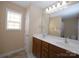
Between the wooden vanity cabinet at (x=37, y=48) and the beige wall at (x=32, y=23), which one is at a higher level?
the beige wall at (x=32, y=23)

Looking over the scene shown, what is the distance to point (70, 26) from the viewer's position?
252 centimetres

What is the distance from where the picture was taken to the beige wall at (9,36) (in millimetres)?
3771

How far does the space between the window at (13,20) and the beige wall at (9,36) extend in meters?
0.20

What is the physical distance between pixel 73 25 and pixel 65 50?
93 centimetres

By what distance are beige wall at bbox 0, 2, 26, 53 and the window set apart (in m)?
0.20

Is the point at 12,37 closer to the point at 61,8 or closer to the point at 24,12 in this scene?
the point at 24,12

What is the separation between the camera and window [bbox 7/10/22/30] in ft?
13.6

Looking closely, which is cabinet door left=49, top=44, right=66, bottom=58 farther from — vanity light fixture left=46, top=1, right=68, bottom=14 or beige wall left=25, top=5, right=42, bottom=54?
beige wall left=25, top=5, right=42, bottom=54

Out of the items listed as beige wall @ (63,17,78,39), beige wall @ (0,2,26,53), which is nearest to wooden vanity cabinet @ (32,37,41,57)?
beige wall @ (63,17,78,39)

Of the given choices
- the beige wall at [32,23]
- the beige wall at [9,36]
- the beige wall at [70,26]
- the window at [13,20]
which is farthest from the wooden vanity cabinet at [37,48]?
the window at [13,20]

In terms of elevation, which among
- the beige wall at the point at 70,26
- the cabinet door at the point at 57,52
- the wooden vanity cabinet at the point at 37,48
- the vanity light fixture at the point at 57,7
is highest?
the vanity light fixture at the point at 57,7

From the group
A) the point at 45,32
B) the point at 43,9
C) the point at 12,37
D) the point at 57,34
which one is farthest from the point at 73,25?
the point at 12,37

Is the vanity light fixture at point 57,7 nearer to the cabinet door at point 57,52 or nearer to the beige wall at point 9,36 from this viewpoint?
the cabinet door at point 57,52

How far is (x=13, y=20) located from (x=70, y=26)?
2.81 meters
